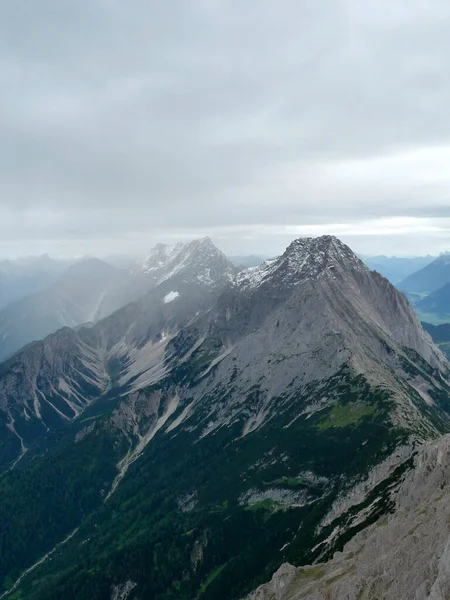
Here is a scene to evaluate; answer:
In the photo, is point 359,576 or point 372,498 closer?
point 359,576

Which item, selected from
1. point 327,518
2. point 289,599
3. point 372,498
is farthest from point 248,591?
point 289,599

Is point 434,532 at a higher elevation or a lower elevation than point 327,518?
higher

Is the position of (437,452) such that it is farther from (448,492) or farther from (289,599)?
(289,599)

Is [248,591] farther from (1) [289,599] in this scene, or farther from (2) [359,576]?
(2) [359,576]

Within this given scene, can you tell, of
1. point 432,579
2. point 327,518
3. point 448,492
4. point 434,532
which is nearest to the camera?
point 432,579

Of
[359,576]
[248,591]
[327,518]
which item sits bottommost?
[248,591]

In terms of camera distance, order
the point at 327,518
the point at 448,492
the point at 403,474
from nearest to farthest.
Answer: the point at 448,492 → the point at 403,474 → the point at 327,518

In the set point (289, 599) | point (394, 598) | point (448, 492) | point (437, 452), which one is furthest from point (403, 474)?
point (394, 598)
